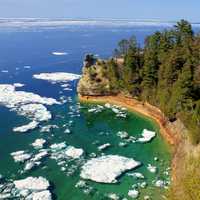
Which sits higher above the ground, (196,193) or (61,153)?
(196,193)

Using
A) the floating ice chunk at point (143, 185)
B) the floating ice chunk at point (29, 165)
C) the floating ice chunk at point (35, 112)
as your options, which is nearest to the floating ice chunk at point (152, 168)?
the floating ice chunk at point (143, 185)

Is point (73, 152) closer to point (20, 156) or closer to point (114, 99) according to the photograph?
point (20, 156)

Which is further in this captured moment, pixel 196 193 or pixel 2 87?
pixel 2 87

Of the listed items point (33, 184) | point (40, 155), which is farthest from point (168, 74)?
point (33, 184)

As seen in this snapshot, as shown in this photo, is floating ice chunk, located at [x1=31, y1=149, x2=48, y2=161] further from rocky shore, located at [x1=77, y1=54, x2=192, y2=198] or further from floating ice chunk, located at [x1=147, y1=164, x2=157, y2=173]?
rocky shore, located at [x1=77, y1=54, x2=192, y2=198]

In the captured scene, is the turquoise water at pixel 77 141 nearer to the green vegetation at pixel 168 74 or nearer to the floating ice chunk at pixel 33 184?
the floating ice chunk at pixel 33 184

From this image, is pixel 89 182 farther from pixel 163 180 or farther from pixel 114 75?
pixel 114 75

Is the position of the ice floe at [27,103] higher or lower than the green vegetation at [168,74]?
lower

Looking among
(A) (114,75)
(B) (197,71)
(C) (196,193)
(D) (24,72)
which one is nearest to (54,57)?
(D) (24,72)
